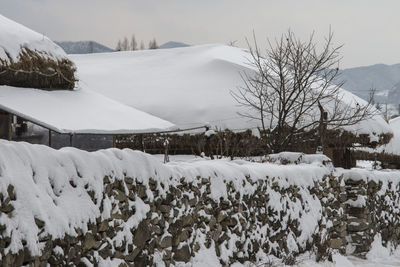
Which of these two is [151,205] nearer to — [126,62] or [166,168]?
[166,168]

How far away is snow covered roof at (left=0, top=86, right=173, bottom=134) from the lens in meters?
11.2

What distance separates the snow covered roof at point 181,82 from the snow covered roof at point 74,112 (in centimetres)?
681

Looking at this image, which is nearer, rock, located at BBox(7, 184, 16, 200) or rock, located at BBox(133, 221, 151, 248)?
rock, located at BBox(7, 184, 16, 200)

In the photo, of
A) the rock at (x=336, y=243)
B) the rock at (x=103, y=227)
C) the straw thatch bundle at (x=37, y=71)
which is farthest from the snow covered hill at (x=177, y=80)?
the rock at (x=103, y=227)

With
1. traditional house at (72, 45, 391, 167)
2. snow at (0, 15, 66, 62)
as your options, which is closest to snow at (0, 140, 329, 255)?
snow at (0, 15, 66, 62)

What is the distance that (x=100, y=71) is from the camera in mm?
28062

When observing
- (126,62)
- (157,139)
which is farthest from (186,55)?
(157,139)

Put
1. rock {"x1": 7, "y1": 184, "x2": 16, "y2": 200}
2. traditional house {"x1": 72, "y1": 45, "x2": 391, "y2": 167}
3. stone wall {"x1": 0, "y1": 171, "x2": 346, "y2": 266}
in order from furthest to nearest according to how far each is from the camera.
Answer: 1. traditional house {"x1": 72, "y1": 45, "x2": 391, "y2": 167}
2. stone wall {"x1": 0, "y1": 171, "x2": 346, "y2": 266}
3. rock {"x1": 7, "y1": 184, "x2": 16, "y2": 200}

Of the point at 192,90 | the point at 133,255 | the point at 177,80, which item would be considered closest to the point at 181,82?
the point at 177,80

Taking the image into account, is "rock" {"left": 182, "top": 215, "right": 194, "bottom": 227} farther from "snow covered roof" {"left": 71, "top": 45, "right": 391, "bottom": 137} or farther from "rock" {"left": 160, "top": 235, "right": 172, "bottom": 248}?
"snow covered roof" {"left": 71, "top": 45, "right": 391, "bottom": 137}

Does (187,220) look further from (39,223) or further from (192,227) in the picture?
(39,223)

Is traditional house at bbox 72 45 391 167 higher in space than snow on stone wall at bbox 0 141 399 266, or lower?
higher

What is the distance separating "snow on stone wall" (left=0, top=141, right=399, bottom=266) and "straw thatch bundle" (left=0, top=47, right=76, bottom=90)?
7945mm

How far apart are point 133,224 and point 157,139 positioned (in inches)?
587
